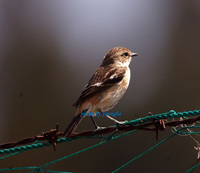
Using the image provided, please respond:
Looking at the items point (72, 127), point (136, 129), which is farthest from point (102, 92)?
point (136, 129)

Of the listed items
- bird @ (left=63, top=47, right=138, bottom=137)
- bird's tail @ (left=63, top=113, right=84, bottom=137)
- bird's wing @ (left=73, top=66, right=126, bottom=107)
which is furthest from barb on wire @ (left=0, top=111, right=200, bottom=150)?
bird's wing @ (left=73, top=66, right=126, bottom=107)

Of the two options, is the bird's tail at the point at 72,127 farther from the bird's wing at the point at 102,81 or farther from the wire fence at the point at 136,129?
the bird's wing at the point at 102,81

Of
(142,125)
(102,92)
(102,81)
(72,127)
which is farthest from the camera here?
(102,81)

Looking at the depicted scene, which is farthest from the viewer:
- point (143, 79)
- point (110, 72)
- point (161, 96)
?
point (143, 79)

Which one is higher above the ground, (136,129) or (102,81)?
(102,81)

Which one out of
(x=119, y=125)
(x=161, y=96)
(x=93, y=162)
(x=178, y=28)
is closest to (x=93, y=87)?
(x=119, y=125)

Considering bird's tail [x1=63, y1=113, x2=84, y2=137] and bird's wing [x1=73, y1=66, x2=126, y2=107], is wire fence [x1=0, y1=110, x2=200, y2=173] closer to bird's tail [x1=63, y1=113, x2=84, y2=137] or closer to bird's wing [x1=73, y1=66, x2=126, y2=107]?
bird's tail [x1=63, y1=113, x2=84, y2=137]

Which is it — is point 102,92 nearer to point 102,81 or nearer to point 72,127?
point 102,81

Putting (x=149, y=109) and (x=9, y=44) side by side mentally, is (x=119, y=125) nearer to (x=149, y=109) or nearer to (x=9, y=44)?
(x=149, y=109)

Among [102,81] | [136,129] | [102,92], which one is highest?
[102,81]
